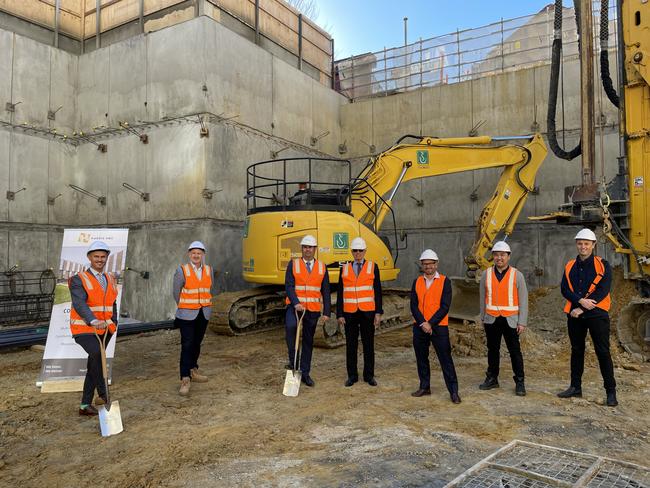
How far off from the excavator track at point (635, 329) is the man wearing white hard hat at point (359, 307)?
12.0 ft

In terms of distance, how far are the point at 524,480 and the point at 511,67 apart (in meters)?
13.4

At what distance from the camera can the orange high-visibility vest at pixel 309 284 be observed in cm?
647

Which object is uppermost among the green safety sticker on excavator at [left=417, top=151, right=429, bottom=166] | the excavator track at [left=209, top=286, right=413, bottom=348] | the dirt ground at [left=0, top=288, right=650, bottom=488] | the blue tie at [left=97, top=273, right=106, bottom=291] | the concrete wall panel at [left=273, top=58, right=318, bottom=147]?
the concrete wall panel at [left=273, top=58, right=318, bottom=147]

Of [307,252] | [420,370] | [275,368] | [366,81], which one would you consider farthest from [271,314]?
[366,81]

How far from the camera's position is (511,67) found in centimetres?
1441

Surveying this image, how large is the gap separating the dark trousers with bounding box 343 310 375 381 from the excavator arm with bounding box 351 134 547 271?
359 cm

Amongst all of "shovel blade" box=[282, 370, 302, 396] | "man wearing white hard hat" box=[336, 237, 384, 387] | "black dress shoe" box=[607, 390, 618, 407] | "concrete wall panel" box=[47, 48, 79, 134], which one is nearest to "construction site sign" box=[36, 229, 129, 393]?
"shovel blade" box=[282, 370, 302, 396]

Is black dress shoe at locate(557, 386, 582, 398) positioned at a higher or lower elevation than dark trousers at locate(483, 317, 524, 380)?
lower

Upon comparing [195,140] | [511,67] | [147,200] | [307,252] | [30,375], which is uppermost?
[511,67]

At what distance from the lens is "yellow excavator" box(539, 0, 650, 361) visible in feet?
23.6

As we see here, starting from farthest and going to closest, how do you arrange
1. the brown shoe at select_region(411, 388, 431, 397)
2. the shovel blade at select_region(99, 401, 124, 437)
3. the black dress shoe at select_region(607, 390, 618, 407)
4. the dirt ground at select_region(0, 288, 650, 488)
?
the brown shoe at select_region(411, 388, 431, 397) < the black dress shoe at select_region(607, 390, 618, 407) < the shovel blade at select_region(99, 401, 124, 437) < the dirt ground at select_region(0, 288, 650, 488)

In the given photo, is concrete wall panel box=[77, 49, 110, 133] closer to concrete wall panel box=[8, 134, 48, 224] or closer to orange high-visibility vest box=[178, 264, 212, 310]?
concrete wall panel box=[8, 134, 48, 224]

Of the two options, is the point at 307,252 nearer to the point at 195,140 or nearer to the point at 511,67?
the point at 195,140

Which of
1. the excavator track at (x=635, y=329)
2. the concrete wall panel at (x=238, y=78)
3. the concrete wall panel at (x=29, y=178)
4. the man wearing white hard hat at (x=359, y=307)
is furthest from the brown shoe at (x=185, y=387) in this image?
the concrete wall panel at (x=29, y=178)
